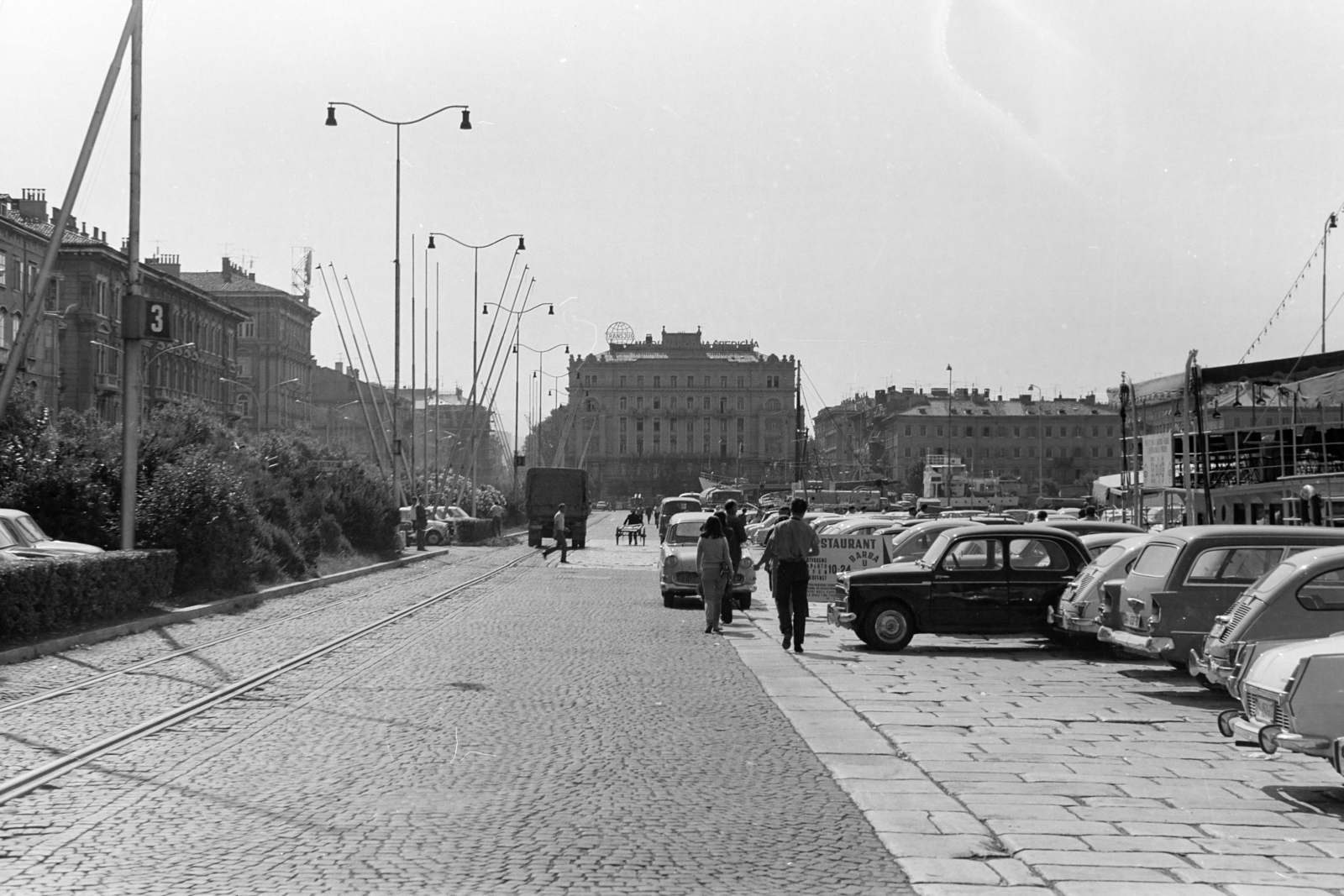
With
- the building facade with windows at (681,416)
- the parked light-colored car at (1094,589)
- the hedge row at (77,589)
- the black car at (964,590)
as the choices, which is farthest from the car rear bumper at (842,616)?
the building facade with windows at (681,416)

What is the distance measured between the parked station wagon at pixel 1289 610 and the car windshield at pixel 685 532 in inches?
706

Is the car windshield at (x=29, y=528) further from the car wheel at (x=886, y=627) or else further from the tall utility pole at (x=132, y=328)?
the car wheel at (x=886, y=627)

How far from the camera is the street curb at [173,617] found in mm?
16219

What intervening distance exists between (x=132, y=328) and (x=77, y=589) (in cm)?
470

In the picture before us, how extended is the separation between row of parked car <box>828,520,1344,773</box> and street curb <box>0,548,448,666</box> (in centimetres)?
907

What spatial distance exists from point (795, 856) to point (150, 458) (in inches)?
857

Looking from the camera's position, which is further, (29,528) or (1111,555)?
(29,528)

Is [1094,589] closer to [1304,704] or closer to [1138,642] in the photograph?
[1138,642]

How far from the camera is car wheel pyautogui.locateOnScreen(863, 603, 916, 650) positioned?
1788 cm

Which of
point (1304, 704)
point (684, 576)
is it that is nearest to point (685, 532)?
point (684, 576)

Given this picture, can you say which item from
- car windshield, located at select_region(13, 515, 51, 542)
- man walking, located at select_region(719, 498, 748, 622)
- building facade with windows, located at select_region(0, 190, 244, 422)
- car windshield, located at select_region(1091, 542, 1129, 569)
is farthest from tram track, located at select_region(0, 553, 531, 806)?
building facade with windows, located at select_region(0, 190, 244, 422)

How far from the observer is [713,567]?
20.2 meters

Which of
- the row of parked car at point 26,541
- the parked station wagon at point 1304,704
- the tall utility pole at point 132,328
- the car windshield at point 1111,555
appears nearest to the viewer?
the parked station wagon at point 1304,704

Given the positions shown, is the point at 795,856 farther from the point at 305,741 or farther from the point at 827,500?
the point at 827,500
